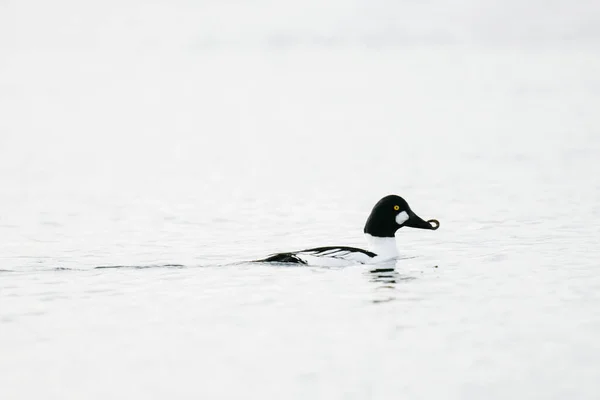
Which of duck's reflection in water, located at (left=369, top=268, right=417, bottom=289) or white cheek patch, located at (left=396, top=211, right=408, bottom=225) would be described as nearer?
duck's reflection in water, located at (left=369, top=268, right=417, bottom=289)

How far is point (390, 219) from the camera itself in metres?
15.6

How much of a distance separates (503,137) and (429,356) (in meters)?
22.6

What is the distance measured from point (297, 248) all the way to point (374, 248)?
1.43 metres

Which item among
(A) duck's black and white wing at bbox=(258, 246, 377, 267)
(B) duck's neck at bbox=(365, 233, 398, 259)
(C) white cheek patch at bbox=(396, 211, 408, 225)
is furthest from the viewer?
(C) white cheek patch at bbox=(396, 211, 408, 225)

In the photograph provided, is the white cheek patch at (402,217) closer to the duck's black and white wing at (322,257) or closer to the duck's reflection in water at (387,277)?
the duck's black and white wing at (322,257)

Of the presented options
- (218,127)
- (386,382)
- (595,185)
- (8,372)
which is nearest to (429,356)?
(386,382)

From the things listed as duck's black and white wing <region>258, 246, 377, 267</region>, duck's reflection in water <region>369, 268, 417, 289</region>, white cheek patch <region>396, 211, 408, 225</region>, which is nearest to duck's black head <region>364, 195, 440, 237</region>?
white cheek patch <region>396, 211, 408, 225</region>

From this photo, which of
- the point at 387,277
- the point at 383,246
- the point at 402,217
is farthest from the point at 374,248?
the point at 387,277

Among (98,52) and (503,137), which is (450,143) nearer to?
(503,137)

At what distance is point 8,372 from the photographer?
377 inches

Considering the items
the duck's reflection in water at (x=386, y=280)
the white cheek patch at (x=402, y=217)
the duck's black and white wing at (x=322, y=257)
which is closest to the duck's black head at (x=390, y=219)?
the white cheek patch at (x=402, y=217)

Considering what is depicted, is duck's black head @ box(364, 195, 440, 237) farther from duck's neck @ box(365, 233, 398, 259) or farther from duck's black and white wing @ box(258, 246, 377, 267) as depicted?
duck's black and white wing @ box(258, 246, 377, 267)

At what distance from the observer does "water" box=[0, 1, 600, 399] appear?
31.1 feet

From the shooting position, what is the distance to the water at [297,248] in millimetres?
9484
